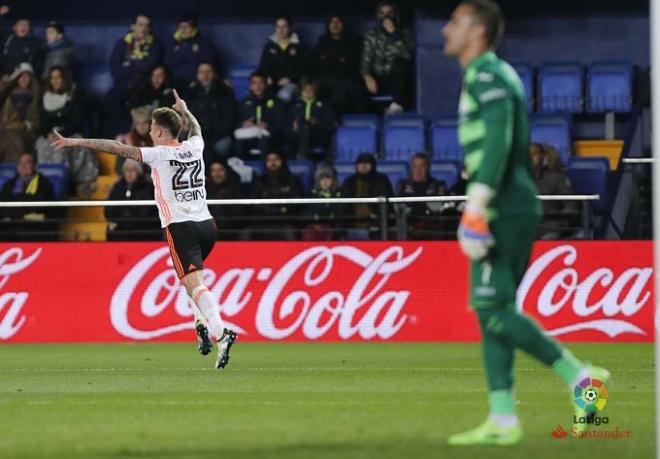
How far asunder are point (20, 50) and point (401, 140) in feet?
18.5

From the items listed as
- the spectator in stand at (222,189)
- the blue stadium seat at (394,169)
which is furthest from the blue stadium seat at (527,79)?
the spectator in stand at (222,189)

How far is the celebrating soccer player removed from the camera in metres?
13.2

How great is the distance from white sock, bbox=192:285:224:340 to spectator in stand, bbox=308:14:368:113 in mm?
8458

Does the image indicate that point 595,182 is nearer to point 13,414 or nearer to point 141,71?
point 141,71

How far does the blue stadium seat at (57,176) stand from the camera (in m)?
19.9

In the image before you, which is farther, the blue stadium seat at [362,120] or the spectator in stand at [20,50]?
the spectator in stand at [20,50]

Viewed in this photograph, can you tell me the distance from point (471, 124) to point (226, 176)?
11.1 meters

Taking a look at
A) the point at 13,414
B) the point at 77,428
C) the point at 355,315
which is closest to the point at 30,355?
the point at 355,315

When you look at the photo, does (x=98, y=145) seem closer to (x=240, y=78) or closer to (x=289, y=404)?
(x=289, y=404)

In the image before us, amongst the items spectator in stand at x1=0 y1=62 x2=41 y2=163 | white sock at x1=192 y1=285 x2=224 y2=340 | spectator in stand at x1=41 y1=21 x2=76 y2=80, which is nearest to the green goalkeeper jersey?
white sock at x1=192 y1=285 x2=224 y2=340

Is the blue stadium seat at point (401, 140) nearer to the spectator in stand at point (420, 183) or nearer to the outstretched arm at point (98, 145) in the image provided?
the spectator in stand at point (420, 183)

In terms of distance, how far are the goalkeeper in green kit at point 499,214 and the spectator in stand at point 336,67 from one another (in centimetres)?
1367

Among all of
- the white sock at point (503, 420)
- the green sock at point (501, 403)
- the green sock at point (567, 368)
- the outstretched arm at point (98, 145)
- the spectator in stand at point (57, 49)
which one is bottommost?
the white sock at point (503, 420)

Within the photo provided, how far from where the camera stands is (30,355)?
15.7 meters
